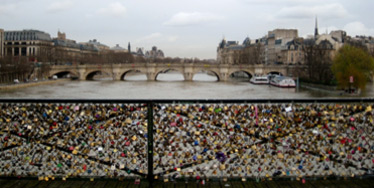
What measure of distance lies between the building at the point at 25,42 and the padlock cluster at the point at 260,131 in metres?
88.4

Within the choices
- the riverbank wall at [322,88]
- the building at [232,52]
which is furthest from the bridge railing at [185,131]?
the building at [232,52]

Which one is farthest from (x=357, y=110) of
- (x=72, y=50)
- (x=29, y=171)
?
(x=72, y=50)

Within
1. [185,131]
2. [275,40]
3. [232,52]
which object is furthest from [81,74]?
[232,52]

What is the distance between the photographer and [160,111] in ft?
13.0

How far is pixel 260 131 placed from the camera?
12.9 ft

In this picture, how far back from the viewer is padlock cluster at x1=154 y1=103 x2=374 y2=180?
3879mm

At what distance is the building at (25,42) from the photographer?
87.5 metres

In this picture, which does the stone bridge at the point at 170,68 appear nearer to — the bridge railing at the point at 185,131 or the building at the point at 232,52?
the building at the point at 232,52

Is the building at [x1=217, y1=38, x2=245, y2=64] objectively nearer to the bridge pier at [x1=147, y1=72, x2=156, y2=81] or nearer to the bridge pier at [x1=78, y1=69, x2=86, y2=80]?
the bridge pier at [x1=147, y1=72, x2=156, y2=81]

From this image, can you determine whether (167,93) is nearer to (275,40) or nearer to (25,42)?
(275,40)

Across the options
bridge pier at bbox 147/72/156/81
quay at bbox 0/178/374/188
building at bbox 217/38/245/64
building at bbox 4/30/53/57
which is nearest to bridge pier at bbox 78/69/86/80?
bridge pier at bbox 147/72/156/81

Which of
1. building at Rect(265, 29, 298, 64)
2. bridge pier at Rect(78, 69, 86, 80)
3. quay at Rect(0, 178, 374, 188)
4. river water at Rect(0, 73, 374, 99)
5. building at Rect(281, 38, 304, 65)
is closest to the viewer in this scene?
quay at Rect(0, 178, 374, 188)

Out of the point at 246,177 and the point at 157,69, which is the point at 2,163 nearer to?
the point at 246,177

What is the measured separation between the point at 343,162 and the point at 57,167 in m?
2.96
